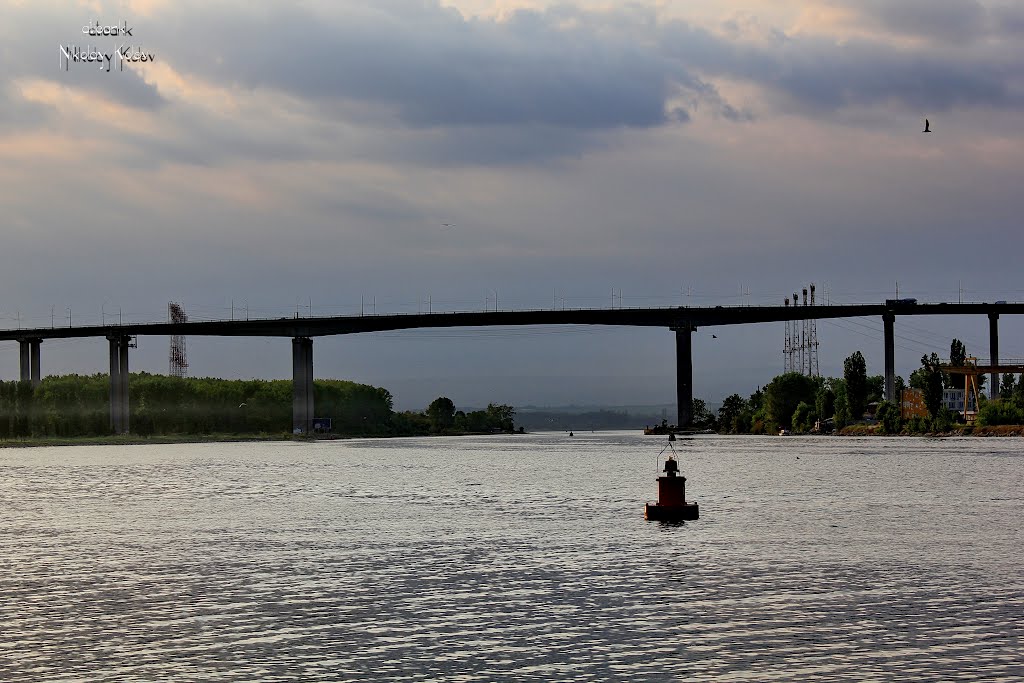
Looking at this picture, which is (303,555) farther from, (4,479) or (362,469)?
(362,469)

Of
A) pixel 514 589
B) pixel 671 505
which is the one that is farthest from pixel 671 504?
pixel 514 589

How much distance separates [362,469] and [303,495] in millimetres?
42466

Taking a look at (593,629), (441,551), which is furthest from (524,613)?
(441,551)

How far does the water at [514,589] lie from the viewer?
80.9 feet

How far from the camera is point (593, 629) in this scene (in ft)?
92.3

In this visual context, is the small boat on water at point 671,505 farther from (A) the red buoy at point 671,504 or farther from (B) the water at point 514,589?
(B) the water at point 514,589

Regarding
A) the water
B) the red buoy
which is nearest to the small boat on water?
the red buoy

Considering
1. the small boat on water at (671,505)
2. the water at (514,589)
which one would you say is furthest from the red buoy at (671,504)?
the water at (514,589)

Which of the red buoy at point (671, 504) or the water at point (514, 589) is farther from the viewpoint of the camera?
Answer: the red buoy at point (671, 504)

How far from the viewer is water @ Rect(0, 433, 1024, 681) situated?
24.7m

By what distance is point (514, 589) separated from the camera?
3456 centimetres

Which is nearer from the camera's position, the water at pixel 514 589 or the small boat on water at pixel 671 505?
the water at pixel 514 589

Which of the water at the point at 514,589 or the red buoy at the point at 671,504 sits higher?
the red buoy at the point at 671,504

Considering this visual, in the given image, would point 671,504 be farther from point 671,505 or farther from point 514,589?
point 514,589
